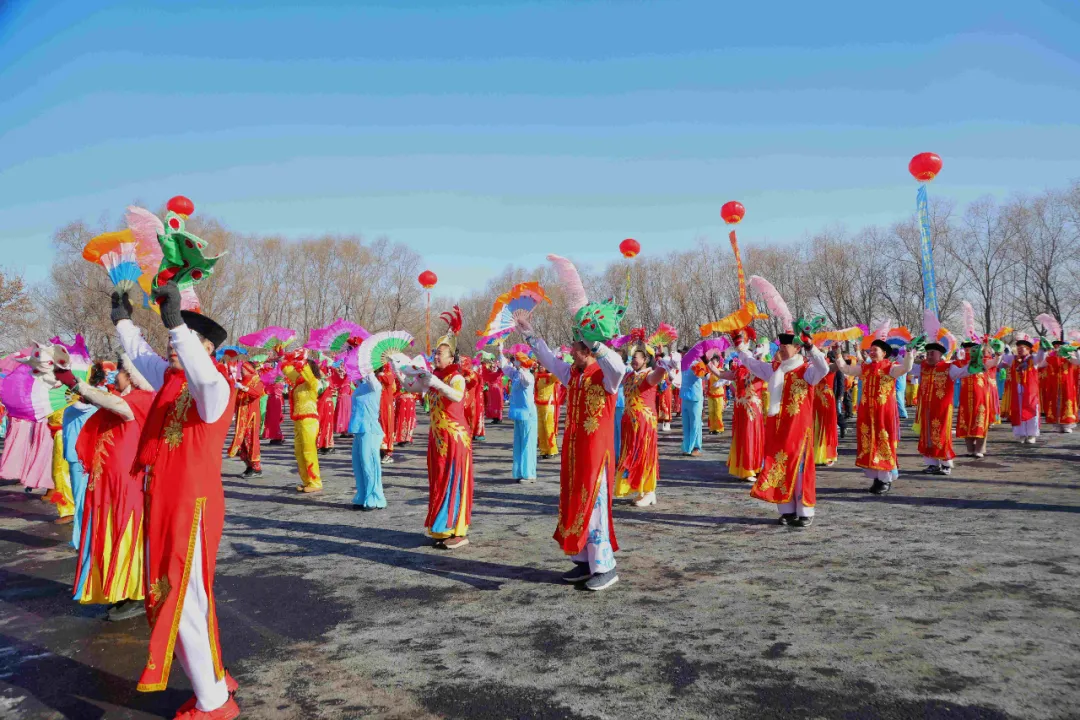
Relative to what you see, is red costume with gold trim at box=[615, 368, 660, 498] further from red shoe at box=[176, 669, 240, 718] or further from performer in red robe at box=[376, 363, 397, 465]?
red shoe at box=[176, 669, 240, 718]

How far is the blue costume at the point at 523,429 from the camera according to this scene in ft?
33.5

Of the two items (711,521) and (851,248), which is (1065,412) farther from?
(851,248)

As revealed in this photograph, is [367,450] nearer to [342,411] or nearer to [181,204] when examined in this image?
[181,204]

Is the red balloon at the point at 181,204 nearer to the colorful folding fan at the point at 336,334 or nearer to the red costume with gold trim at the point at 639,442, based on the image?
the colorful folding fan at the point at 336,334

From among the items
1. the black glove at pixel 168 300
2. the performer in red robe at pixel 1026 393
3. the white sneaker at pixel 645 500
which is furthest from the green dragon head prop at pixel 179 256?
the performer in red robe at pixel 1026 393

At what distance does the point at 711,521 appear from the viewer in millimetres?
7359

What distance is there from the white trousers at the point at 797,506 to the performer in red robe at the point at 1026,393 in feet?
29.0

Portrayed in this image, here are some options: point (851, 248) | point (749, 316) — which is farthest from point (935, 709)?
point (851, 248)

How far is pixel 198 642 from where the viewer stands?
3.15 m

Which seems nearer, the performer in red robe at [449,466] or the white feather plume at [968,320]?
the performer in red robe at [449,466]

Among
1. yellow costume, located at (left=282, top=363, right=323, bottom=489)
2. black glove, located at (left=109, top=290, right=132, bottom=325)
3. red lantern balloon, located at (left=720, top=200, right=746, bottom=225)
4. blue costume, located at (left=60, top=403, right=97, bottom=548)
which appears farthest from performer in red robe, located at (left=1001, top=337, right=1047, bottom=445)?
blue costume, located at (left=60, top=403, right=97, bottom=548)

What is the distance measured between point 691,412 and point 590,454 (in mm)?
8177

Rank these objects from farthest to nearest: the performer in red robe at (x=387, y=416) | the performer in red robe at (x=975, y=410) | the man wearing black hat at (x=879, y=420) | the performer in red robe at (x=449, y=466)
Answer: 1. the performer in red robe at (x=387, y=416)
2. the performer in red robe at (x=975, y=410)
3. the man wearing black hat at (x=879, y=420)
4. the performer in red robe at (x=449, y=466)

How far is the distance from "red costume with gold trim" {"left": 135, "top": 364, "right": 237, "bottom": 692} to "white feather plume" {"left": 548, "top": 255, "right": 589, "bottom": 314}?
A: 251 centimetres
